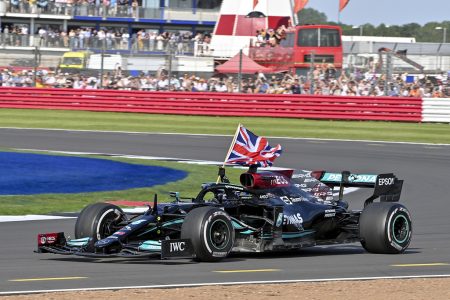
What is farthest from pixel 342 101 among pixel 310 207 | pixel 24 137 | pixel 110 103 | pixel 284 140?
pixel 310 207

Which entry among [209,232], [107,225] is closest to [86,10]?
[107,225]

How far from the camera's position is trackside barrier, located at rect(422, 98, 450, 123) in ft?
109

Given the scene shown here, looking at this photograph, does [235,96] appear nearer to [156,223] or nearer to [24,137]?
[24,137]

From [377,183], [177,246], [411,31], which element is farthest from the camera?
[411,31]

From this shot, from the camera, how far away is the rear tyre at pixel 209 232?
392 inches

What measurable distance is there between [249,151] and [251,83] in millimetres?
24730

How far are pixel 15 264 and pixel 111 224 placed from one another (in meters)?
1.16

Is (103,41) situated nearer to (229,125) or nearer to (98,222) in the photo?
(229,125)

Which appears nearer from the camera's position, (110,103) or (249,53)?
(110,103)

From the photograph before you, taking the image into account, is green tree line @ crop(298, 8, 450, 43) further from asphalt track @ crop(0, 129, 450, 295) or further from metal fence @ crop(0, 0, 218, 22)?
asphalt track @ crop(0, 129, 450, 295)

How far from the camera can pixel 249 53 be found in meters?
43.2

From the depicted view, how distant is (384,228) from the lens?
11.0m

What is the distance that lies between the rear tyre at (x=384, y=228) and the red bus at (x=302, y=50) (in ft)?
87.2

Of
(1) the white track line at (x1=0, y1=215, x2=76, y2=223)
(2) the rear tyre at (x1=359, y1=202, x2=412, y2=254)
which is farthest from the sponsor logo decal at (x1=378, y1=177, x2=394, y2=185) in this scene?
(1) the white track line at (x1=0, y1=215, x2=76, y2=223)
